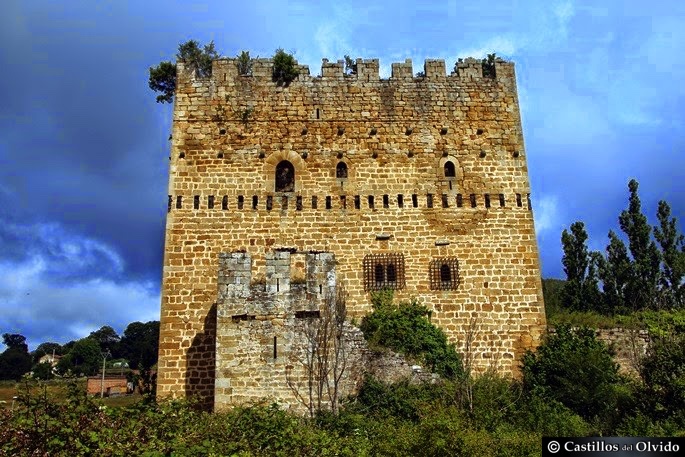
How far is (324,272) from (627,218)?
21.4 m

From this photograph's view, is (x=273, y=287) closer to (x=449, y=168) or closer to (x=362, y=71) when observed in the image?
(x=449, y=168)

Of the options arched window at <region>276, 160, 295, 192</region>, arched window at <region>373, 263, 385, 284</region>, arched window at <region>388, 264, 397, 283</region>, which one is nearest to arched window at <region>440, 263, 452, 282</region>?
arched window at <region>388, 264, 397, 283</region>

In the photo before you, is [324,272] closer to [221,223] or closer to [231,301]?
[231,301]

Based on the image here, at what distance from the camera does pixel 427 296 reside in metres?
19.1

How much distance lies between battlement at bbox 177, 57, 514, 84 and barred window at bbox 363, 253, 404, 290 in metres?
6.36

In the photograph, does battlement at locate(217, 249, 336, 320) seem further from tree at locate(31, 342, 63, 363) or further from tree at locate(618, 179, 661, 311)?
tree at locate(31, 342, 63, 363)

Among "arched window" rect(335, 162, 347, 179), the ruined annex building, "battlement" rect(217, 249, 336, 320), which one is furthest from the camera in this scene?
"arched window" rect(335, 162, 347, 179)

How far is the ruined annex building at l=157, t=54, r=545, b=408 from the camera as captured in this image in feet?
62.0

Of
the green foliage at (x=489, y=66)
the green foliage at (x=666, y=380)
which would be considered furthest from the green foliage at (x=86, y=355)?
the green foliage at (x=666, y=380)

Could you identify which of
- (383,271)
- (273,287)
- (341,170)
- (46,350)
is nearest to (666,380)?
(383,271)

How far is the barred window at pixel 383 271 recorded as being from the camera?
1916 cm

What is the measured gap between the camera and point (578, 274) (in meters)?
30.2

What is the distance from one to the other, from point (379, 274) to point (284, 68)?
7.82 meters

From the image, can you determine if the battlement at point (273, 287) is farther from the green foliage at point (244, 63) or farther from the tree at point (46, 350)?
the tree at point (46, 350)
